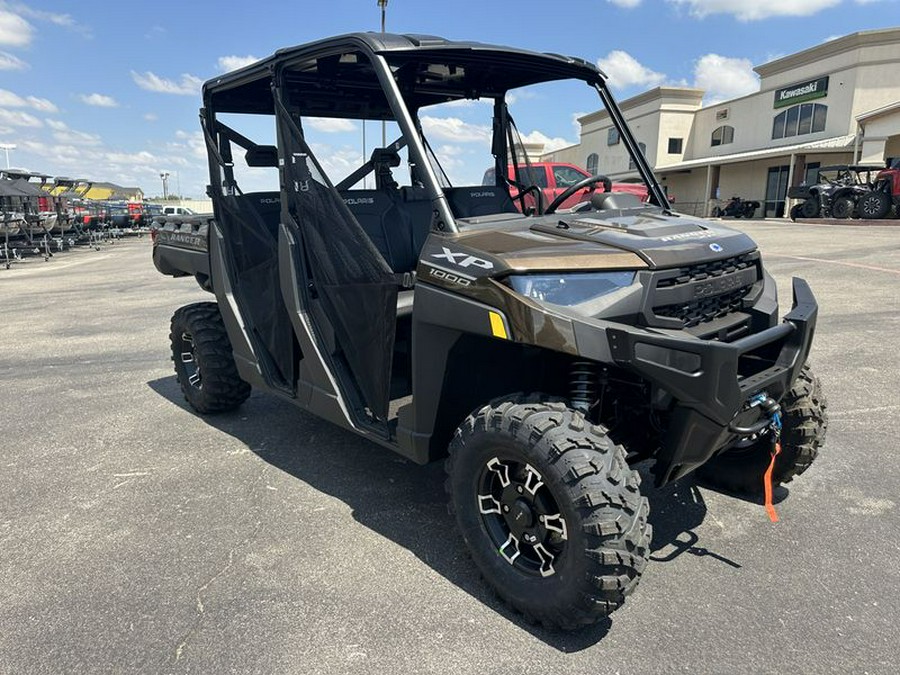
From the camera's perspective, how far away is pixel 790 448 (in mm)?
3279

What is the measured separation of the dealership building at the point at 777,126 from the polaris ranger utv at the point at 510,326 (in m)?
21.7

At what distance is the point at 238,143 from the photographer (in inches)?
170

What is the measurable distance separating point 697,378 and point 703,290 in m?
0.56

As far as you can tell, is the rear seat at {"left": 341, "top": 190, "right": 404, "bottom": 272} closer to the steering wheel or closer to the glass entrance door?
the steering wheel

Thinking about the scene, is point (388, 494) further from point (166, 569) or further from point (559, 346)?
point (559, 346)

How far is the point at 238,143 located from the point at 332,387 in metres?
1.96

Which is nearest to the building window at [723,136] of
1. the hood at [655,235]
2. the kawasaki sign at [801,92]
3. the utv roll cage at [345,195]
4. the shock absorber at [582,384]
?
the kawasaki sign at [801,92]

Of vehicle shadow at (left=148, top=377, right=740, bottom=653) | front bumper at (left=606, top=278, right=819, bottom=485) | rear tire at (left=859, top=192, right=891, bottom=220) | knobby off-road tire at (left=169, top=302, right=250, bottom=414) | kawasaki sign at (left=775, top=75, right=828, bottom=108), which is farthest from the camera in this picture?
kawasaki sign at (left=775, top=75, right=828, bottom=108)

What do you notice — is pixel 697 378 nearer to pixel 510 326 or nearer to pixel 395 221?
pixel 510 326

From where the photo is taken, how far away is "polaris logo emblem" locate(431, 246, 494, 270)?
250cm

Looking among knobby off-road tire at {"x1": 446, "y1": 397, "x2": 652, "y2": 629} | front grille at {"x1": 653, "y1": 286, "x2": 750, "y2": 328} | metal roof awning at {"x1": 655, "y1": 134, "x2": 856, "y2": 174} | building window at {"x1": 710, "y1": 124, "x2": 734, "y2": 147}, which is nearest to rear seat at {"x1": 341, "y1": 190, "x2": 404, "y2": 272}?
knobby off-road tire at {"x1": 446, "y1": 397, "x2": 652, "y2": 629}

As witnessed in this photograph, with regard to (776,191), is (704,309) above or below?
below

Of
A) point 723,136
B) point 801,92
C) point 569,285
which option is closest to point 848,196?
point 801,92

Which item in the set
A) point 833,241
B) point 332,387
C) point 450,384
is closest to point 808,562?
point 450,384
